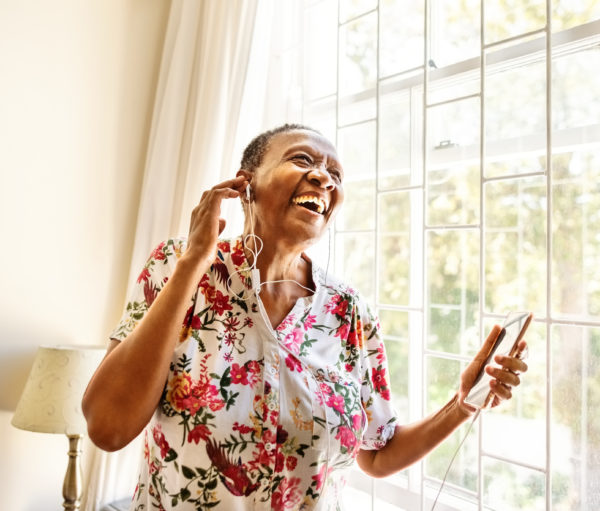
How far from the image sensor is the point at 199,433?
0.94 meters

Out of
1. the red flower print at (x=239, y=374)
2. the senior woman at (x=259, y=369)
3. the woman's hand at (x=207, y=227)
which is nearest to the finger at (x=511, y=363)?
the senior woman at (x=259, y=369)

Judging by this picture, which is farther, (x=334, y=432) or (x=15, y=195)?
(x=15, y=195)

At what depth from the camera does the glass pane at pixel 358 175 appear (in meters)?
1.71

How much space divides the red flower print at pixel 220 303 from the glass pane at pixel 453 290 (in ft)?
2.15

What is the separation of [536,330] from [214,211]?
2.71ft

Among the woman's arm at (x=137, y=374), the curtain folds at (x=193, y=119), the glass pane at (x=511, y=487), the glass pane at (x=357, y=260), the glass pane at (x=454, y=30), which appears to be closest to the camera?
the woman's arm at (x=137, y=374)

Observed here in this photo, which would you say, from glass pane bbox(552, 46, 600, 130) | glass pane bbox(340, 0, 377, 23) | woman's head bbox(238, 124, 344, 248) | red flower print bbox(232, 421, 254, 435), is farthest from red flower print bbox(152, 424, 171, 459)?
glass pane bbox(340, 0, 377, 23)

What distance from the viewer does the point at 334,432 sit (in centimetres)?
100

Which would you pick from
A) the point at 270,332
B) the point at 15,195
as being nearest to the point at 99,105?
the point at 15,195

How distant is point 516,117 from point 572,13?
0.89 feet

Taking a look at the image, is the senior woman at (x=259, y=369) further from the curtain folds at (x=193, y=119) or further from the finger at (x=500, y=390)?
the curtain folds at (x=193, y=119)

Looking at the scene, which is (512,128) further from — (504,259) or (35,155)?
(35,155)

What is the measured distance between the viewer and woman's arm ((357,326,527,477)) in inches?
42.5

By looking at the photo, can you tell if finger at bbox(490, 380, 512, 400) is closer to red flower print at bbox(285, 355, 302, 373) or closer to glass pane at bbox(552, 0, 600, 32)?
red flower print at bbox(285, 355, 302, 373)
